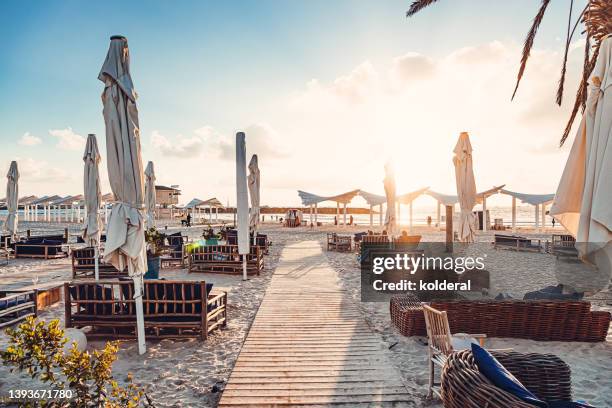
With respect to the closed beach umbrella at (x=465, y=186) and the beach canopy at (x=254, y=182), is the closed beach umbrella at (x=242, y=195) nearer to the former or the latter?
the beach canopy at (x=254, y=182)

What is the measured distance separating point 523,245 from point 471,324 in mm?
11531

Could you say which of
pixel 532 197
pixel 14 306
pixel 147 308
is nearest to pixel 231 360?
pixel 147 308

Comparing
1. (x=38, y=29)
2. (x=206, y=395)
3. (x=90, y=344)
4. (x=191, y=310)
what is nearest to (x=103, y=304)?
(x=90, y=344)

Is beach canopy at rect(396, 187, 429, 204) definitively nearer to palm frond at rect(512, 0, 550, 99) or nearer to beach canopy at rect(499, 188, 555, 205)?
beach canopy at rect(499, 188, 555, 205)

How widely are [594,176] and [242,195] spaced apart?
682 centimetres

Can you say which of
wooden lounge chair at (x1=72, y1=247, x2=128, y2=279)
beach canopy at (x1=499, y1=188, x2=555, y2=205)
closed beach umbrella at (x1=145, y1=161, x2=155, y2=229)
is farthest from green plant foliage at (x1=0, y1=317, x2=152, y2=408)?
beach canopy at (x1=499, y1=188, x2=555, y2=205)

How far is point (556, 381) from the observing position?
2.33m

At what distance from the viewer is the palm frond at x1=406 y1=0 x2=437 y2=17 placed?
5573mm

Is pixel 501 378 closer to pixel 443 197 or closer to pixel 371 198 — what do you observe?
pixel 371 198

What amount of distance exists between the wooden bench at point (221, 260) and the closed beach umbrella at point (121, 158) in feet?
16.9

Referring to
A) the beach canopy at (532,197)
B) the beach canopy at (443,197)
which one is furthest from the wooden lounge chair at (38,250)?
the beach canopy at (532,197)

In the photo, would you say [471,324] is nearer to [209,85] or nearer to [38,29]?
[209,85]

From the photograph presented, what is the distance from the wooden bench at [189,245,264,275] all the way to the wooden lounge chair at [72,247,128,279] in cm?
187

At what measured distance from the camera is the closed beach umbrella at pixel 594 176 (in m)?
1.97
